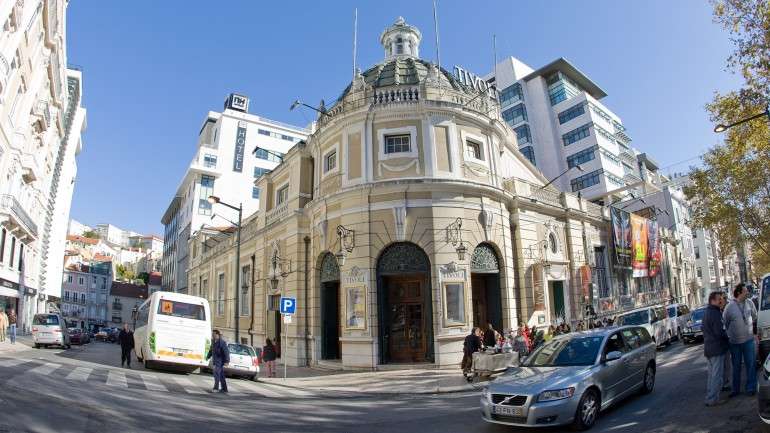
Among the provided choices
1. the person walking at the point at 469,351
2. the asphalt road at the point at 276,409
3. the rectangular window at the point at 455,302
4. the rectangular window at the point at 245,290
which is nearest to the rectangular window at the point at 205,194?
the rectangular window at the point at 245,290

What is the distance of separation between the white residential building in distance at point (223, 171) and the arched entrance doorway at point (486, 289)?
45.0 meters

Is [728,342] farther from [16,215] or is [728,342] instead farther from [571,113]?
[571,113]

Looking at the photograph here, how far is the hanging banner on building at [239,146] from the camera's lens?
66688mm

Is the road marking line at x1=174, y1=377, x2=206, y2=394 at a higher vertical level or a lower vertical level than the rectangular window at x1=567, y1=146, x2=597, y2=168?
lower

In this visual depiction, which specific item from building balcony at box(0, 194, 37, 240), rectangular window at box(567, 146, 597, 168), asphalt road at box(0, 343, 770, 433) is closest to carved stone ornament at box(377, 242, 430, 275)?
asphalt road at box(0, 343, 770, 433)

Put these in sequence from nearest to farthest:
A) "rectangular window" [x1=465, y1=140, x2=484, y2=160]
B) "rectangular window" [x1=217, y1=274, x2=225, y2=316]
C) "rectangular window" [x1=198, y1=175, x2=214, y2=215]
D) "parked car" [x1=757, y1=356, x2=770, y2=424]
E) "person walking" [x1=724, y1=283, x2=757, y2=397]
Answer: "parked car" [x1=757, y1=356, x2=770, y2=424] → "person walking" [x1=724, y1=283, x2=757, y2=397] → "rectangular window" [x1=465, y1=140, x2=484, y2=160] → "rectangular window" [x1=217, y1=274, x2=225, y2=316] → "rectangular window" [x1=198, y1=175, x2=214, y2=215]

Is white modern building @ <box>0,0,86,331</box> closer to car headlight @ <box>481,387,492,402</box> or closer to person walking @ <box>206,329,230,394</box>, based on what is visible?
person walking @ <box>206,329,230,394</box>

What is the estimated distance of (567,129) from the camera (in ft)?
188

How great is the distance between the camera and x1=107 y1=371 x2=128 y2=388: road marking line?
12.3 meters

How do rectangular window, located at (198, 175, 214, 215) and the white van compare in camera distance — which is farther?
rectangular window, located at (198, 175, 214, 215)

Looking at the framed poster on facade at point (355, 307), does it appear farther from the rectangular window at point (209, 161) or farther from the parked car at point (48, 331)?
the rectangular window at point (209, 161)

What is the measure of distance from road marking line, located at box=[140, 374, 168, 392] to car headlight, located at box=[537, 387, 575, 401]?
9666 mm

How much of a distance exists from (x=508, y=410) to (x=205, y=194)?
61.9 meters

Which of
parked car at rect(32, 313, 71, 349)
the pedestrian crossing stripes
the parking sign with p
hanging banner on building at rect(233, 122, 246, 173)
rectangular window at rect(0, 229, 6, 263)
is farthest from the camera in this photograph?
hanging banner on building at rect(233, 122, 246, 173)
